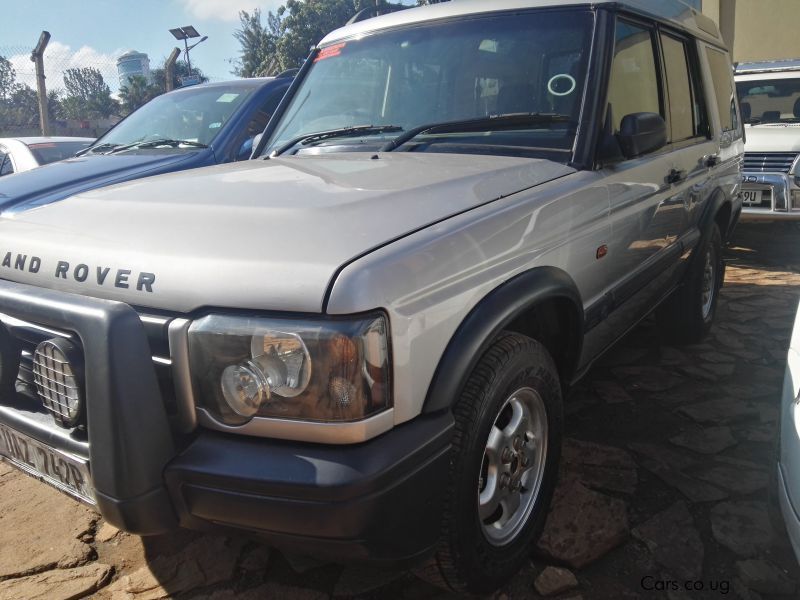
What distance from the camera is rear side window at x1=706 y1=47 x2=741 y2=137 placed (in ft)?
13.2

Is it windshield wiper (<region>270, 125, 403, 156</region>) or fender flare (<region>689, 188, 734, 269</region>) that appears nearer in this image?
windshield wiper (<region>270, 125, 403, 156</region>)

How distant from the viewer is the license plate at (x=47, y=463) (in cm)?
163

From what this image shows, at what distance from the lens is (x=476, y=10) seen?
2.74m

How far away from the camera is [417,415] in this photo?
1.59 m

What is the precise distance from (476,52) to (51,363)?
1.95 metres

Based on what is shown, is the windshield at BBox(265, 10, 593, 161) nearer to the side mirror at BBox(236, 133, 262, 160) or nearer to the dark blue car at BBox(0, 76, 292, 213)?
the side mirror at BBox(236, 133, 262, 160)

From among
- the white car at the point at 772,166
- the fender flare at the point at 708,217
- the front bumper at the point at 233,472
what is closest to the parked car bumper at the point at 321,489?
the front bumper at the point at 233,472

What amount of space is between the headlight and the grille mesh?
326mm

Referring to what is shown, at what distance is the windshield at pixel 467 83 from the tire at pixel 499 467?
894mm

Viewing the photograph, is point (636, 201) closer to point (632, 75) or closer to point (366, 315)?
point (632, 75)

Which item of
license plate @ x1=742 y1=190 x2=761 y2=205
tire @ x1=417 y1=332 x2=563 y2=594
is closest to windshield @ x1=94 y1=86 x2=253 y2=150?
tire @ x1=417 y1=332 x2=563 y2=594

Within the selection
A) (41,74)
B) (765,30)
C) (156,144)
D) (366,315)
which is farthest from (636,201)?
(765,30)

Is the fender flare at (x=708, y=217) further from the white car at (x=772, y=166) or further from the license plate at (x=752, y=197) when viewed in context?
the license plate at (x=752, y=197)

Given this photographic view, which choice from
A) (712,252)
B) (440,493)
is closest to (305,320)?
(440,493)
